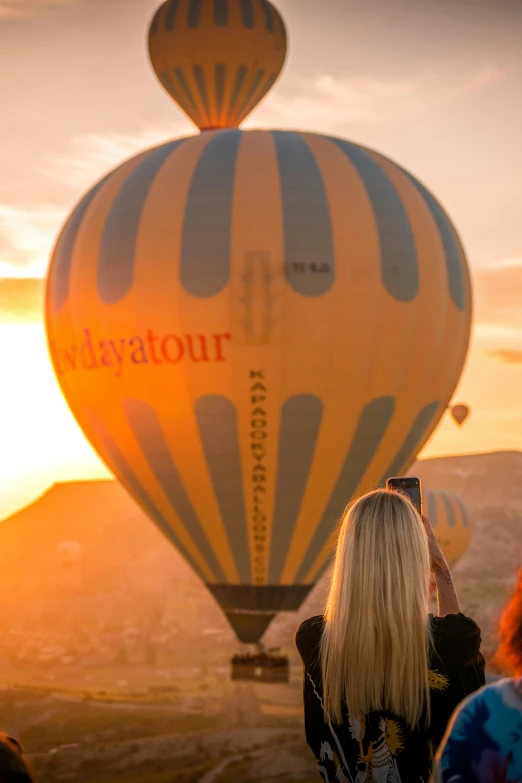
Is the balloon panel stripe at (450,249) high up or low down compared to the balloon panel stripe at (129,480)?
up

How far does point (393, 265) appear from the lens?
15.4 meters

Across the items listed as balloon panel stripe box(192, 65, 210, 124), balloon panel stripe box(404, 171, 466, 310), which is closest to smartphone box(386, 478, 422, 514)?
balloon panel stripe box(404, 171, 466, 310)

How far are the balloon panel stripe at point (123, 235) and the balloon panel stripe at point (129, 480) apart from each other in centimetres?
187

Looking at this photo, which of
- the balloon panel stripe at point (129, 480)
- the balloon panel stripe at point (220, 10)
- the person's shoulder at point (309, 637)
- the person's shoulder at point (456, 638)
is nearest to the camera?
the person's shoulder at point (456, 638)

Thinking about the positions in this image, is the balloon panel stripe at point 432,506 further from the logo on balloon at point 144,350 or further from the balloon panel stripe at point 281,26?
the logo on balloon at point 144,350

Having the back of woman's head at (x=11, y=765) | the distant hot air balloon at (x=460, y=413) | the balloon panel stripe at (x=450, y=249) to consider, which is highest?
the balloon panel stripe at (x=450, y=249)

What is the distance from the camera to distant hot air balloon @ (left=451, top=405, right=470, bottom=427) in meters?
38.3

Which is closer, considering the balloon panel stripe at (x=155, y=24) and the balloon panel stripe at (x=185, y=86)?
the balloon panel stripe at (x=185, y=86)

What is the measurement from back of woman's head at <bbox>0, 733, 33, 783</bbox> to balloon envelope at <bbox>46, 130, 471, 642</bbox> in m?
12.9

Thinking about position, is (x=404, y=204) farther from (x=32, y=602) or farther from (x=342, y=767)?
(x=32, y=602)

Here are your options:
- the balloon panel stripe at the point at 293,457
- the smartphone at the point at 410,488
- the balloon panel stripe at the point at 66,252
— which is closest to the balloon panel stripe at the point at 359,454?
the balloon panel stripe at the point at 293,457

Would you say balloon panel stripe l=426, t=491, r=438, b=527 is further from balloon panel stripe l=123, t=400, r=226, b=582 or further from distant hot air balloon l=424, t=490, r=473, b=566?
balloon panel stripe l=123, t=400, r=226, b=582

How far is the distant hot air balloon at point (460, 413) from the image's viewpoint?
38.3 metres

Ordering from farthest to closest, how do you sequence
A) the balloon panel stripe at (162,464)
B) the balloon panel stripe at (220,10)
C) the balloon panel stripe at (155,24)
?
the balloon panel stripe at (155,24)
the balloon panel stripe at (220,10)
the balloon panel stripe at (162,464)
